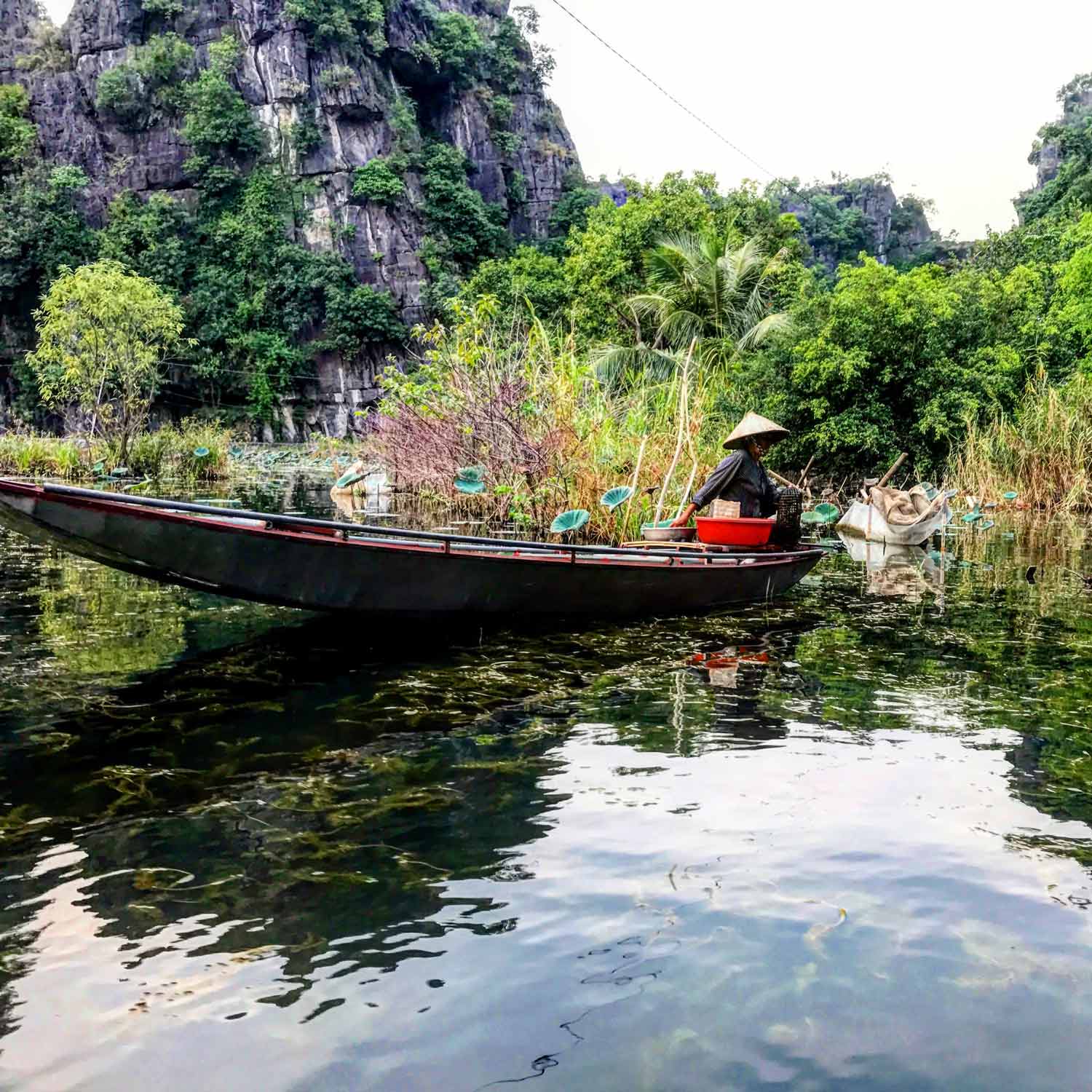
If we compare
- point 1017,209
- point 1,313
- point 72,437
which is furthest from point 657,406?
point 1,313

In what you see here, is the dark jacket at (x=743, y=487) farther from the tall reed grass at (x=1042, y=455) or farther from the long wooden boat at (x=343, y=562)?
the tall reed grass at (x=1042, y=455)

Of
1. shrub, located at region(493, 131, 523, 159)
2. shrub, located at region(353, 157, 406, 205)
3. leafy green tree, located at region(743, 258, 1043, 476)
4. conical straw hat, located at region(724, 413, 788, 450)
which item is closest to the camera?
conical straw hat, located at region(724, 413, 788, 450)

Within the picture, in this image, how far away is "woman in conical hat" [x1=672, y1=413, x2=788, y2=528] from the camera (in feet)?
25.1

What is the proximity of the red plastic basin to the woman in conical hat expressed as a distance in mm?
165

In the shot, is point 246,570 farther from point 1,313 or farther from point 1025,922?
point 1,313

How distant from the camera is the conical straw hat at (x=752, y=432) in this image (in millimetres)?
7578

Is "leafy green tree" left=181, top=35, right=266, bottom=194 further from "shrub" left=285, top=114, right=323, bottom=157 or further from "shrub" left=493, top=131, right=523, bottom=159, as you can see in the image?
"shrub" left=493, top=131, right=523, bottom=159

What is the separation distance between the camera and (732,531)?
7797 millimetres

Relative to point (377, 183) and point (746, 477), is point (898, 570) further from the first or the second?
point (377, 183)

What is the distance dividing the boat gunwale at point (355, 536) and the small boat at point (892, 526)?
642 centimetres

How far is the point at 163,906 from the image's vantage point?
2.74 metres

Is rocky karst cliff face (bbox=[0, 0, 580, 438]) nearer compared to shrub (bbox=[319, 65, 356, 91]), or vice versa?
shrub (bbox=[319, 65, 356, 91])

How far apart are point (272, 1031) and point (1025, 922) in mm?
1975

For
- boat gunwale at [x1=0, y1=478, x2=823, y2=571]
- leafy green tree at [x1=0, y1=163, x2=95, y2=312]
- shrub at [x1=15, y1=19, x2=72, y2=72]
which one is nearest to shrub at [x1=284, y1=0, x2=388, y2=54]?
shrub at [x1=15, y1=19, x2=72, y2=72]
